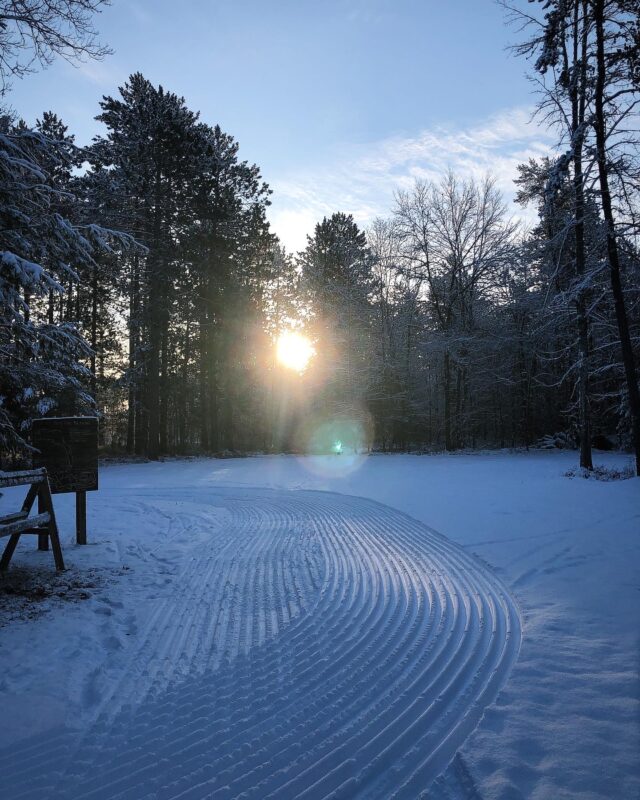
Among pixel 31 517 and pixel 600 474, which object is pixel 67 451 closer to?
pixel 31 517

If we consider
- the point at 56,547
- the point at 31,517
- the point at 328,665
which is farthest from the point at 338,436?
the point at 328,665

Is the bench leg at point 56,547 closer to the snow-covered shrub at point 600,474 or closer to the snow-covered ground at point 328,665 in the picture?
the snow-covered ground at point 328,665

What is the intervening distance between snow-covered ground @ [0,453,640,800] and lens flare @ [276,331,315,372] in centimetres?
2641

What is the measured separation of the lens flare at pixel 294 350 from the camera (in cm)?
3356

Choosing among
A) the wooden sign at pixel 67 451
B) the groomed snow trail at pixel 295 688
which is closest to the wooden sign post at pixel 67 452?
the wooden sign at pixel 67 451

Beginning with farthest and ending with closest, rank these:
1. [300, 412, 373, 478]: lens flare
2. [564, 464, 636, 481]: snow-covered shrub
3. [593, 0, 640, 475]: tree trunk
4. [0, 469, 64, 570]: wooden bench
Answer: [300, 412, 373, 478]: lens flare, [564, 464, 636, 481]: snow-covered shrub, [593, 0, 640, 475]: tree trunk, [0, 469, 64, 570]: wooden bench

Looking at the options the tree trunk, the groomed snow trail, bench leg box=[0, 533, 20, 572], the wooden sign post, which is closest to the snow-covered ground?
the groomed snow trail

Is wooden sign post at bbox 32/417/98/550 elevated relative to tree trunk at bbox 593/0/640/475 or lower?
lower

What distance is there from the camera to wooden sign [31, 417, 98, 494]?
664 centimetres

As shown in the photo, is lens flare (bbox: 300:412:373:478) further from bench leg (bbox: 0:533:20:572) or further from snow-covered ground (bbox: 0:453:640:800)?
bench leg (bbox: 0:533:20:572)

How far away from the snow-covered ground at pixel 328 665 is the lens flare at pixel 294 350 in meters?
26.4

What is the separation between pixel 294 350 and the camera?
115 ft

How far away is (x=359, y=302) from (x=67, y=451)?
2610 centimetres

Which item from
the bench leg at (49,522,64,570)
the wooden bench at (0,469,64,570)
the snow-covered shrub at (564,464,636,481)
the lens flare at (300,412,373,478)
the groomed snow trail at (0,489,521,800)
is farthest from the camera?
the lens flare at (300,412,373,478)
